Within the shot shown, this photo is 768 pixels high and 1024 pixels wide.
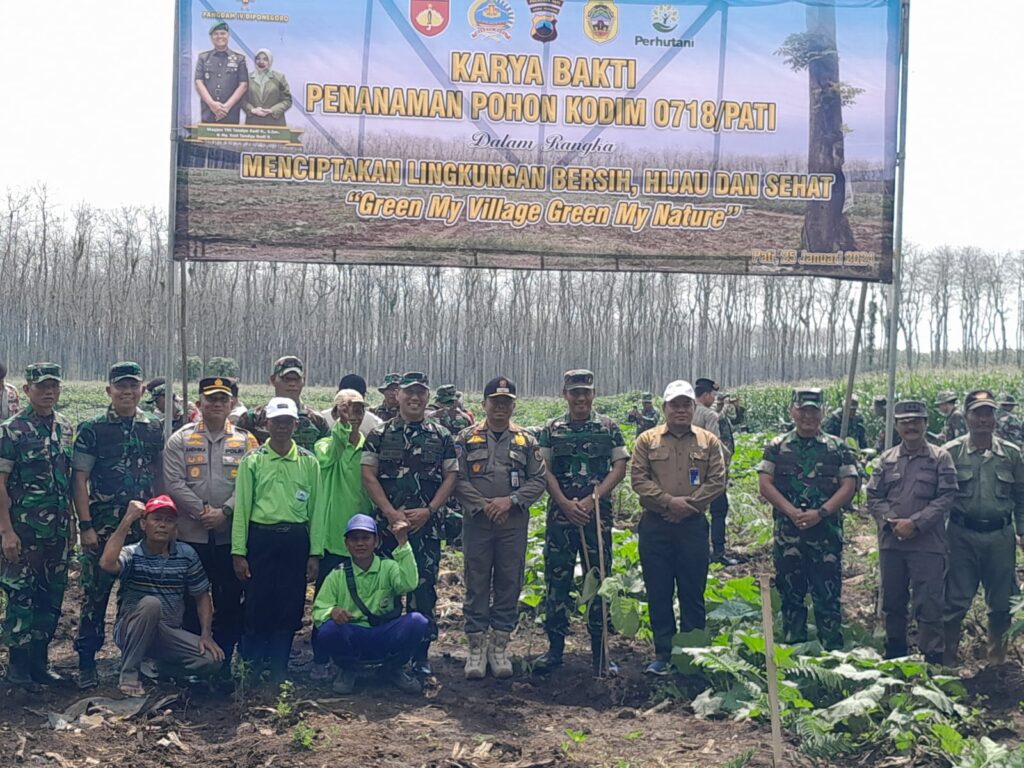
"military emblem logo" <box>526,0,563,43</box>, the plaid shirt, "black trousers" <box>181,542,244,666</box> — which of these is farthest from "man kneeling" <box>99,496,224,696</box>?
"military emblem logo" <box>526,0,563,43</box>

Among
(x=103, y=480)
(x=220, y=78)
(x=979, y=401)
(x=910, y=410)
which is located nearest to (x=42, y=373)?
(x=103, y=480)

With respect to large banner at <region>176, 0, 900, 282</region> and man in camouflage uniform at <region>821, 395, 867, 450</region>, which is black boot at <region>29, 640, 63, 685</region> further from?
man in camouflage uniform at <region>821, 395, 867, 450</region>

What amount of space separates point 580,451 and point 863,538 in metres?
Result: 5.87

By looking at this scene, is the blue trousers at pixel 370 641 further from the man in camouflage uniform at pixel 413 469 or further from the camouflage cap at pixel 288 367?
the camouflage cap at pixel 288 367

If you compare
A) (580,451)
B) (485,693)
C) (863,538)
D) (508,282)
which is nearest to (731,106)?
(580,451)

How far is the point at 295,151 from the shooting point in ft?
24.2

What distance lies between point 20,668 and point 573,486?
352 centimetres

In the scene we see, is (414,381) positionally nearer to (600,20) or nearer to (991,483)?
(600,20)

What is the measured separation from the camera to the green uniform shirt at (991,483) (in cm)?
683

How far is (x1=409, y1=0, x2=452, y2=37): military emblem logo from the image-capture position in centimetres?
747

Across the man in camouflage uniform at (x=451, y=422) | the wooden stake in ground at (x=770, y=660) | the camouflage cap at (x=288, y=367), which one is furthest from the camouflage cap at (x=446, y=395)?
the wooden stake in ground at (x=770, y=660)

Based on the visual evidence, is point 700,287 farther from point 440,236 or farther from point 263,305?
point 440,236

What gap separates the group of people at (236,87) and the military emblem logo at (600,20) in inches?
89.1

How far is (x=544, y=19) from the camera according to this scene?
7.52 meters
